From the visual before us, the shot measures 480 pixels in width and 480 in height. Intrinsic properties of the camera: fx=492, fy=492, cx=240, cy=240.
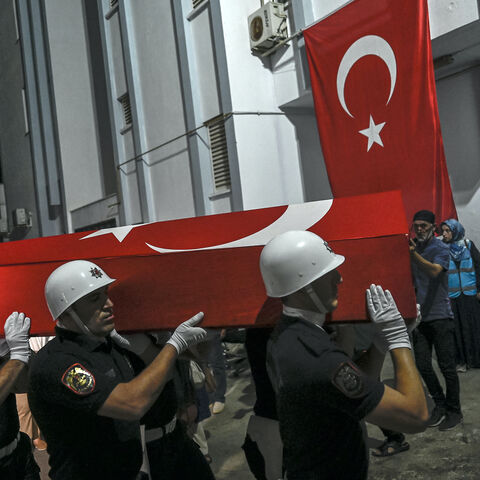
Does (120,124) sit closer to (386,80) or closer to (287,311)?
(386,80)

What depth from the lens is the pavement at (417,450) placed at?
3.61 meters

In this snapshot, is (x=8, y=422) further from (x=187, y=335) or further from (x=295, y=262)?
(x=295, y=262)

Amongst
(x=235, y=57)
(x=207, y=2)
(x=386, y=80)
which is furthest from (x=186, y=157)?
(x=386, y=80)

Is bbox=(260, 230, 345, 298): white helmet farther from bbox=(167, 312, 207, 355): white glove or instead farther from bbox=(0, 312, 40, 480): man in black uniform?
bbox=(0, 312, 40, 480): man in black uniform

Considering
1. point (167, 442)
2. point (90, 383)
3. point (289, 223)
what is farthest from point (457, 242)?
point (90, 383)

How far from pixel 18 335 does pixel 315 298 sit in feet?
5.09

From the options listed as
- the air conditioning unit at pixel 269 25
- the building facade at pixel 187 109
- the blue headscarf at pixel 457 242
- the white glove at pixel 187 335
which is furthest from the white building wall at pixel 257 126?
the white glove at pixel 187 335

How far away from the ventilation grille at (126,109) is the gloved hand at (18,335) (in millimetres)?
9799

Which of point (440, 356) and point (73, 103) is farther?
point (73, 103)

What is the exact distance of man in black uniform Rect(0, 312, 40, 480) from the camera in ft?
7.87

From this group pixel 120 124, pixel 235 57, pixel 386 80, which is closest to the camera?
pixel 386 80

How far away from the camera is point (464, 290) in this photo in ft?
18.4

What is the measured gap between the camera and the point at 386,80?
570 cm

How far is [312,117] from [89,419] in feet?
25.2
